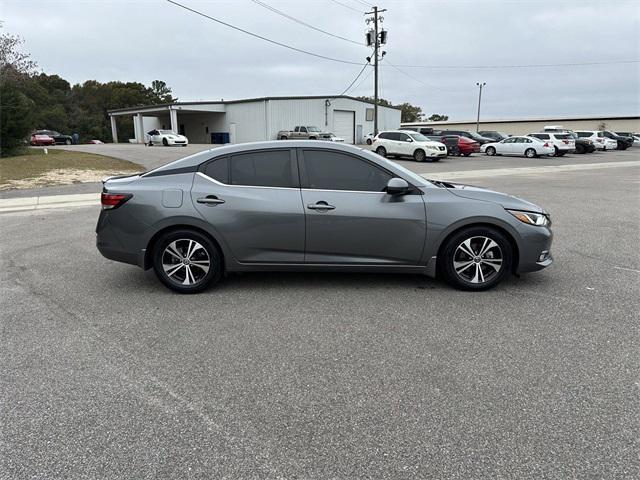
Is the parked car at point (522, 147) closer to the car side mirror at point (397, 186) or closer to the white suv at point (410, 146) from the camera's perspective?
the white suv at point (410, 146)

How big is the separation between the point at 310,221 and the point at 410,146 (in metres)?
24.9

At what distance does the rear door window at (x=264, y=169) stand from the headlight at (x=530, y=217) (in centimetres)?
233

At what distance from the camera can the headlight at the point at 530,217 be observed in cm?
491

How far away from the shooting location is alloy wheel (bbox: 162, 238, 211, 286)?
4.97 metres

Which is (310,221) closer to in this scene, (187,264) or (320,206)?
(320,206)

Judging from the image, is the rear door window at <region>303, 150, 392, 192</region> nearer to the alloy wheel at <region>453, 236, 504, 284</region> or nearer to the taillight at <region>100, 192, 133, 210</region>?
the alloy wheel at <region>453, 236, 504, 284</region>

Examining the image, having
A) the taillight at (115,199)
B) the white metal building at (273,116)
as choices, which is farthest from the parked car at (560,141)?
the taillight at (115,199)

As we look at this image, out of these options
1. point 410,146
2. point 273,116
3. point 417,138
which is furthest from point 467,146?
point 273,116

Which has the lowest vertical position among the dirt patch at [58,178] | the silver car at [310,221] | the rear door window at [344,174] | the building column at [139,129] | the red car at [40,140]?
the dirt patch at [58,178]

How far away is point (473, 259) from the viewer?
195 inches

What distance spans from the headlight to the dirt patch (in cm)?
1486

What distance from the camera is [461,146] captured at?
109 feet

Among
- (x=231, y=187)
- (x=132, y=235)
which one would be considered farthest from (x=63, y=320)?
(x=231, y=187)

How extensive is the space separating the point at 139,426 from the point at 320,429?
106 centimetres
